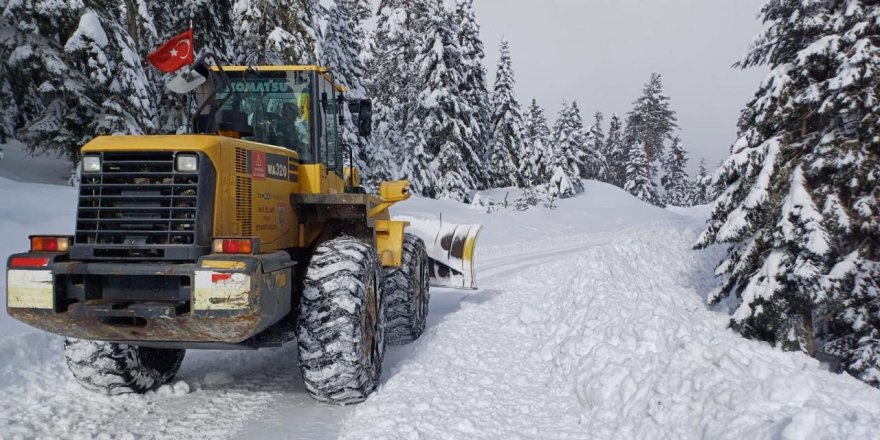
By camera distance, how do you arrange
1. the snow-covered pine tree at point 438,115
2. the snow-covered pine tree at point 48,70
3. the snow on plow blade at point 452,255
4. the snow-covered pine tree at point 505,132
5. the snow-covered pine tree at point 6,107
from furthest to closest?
the snow-covered pine tree at point 505,132, the snow-covered pine tree at point 438,115, the snow-covered pine tree at point 6,107, the snow-covered pine tree at point 48,70, the snow on plow blade at point 452,255

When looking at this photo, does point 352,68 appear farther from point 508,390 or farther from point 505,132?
point 508,390

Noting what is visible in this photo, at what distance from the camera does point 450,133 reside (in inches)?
1275

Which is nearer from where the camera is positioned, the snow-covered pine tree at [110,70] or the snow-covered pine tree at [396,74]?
the snow-covered pine tree at [110,70]

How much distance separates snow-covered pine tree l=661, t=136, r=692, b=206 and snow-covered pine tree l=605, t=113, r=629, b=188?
6.12 m

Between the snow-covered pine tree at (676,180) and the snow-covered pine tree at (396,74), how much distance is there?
165 feet

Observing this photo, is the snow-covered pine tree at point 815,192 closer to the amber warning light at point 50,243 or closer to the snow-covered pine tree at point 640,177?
the amber warning light at point 50,243

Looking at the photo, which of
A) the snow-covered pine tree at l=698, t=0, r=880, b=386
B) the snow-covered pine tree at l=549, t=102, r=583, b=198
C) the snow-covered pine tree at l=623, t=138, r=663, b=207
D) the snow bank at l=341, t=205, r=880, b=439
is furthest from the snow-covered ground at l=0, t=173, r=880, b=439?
the snow-covered pine tree at l=623, t=138, r=663, b=207

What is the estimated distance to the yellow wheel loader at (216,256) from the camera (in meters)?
4.34

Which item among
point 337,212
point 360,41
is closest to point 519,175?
point 360,41

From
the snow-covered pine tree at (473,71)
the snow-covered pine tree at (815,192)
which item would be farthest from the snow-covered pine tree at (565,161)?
the snow-covered pine tree at (815,192)

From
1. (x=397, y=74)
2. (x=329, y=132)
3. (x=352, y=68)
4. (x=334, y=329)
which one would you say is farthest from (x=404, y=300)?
(x=397, y=74)

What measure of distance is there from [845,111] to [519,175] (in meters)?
33.4

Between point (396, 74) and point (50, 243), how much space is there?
31.6 meters

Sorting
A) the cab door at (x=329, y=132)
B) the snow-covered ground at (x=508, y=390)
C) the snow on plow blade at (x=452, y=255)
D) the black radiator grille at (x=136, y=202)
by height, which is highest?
the cab door at (x=329, y=132)
